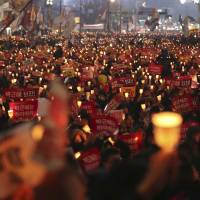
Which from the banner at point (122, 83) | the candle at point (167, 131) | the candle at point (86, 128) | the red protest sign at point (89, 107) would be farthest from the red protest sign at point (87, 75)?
the candle at point (167, 131)

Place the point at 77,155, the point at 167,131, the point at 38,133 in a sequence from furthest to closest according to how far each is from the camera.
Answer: the point at 77,155 < the point at 38,133 < the point at 167,131

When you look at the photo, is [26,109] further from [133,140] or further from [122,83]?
[122,83]

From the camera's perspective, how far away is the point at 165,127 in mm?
2850

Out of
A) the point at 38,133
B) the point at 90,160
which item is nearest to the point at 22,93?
the point at 90,160

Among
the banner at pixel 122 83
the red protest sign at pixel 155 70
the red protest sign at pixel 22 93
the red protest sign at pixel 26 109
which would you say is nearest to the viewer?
the red protest sign at pixel 26 109

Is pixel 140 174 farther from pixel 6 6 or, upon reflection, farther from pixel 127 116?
pixel 6 6

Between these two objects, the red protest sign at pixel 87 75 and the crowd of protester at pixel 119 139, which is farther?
the red protest sign at pixel 87 75

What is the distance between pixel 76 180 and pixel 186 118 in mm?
7674

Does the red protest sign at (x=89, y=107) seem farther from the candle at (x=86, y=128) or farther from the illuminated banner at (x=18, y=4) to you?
the illuminated banner at (x=18, y=4)

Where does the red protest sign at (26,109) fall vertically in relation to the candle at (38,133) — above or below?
below

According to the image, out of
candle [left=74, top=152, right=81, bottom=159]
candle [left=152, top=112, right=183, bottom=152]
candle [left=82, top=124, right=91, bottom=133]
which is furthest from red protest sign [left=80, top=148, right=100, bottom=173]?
candle [left=152, top=112, right=183, bottom=152]

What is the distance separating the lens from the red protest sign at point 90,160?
6598 millimetres

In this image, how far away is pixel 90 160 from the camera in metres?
6.64

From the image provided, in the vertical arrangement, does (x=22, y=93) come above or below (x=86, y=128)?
below
